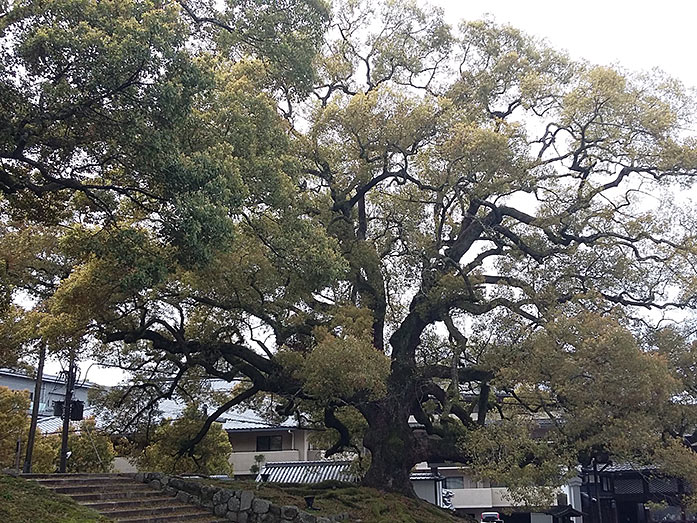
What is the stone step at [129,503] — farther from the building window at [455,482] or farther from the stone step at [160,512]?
the building window at [455,482]

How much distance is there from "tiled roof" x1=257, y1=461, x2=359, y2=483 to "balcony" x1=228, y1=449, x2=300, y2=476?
1.58 m

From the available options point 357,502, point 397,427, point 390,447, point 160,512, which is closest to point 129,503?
point 160,512

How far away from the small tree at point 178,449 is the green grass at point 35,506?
5518mm

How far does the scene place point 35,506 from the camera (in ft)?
32.8

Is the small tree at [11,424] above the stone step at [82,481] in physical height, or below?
above

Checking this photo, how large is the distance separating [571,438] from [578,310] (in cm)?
261

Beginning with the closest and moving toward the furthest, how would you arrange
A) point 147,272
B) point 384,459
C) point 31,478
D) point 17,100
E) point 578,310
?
point 17,100, point 147,272, point 31,478, point 578,310, point 384,459

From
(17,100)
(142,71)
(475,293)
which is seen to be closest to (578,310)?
(475,293)

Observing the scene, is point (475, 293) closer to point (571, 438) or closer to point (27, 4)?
point (571, 438)

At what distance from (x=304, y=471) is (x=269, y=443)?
3.99m

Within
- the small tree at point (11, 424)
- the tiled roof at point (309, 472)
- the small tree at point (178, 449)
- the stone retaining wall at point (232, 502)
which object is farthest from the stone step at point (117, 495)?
the tiled roof at point (309, 472)

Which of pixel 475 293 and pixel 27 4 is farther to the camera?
pixel 475 293

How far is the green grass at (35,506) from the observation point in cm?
939

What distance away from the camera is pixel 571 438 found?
40.3ft
